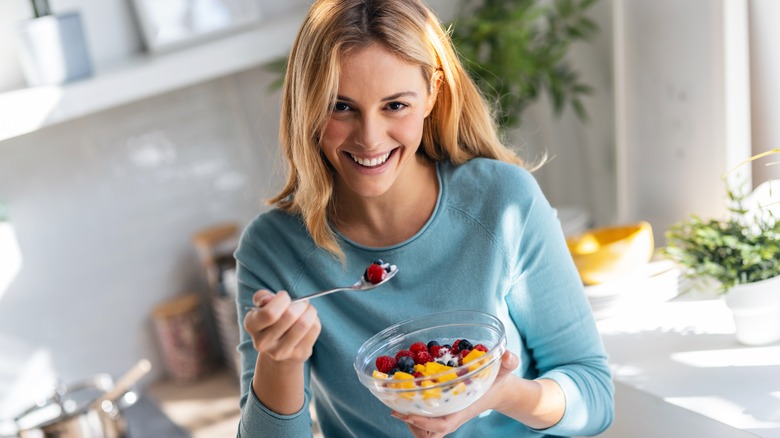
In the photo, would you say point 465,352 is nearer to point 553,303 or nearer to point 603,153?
point 553,303

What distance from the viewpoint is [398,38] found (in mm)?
1238

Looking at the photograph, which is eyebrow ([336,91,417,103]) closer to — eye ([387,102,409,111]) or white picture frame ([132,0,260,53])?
eye ([387,102,409,111])

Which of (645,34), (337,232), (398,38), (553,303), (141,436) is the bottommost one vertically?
(141,436)

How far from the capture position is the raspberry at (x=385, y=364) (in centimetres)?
116

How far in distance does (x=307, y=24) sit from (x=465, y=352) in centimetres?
50

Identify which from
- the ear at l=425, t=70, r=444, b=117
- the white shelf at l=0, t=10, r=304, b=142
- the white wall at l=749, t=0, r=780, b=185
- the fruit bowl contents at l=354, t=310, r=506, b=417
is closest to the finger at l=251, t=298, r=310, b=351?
the fruit bowl contents at l=354, t=310, r=506, b=417

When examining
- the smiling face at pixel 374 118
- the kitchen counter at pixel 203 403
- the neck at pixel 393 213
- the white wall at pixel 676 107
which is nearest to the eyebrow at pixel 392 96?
the smiling face at pixel 374 118

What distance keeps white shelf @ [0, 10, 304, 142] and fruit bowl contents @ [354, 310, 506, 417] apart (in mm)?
1123

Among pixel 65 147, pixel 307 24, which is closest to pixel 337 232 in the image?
pixel 307 24

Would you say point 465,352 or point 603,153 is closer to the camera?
point 465,352

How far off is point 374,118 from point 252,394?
0.42 m

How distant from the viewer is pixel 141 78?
216 centimetres

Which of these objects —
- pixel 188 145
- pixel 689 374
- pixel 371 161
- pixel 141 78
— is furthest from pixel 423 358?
pixel 188 145

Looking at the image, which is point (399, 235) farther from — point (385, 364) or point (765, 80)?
point (765, 80)
